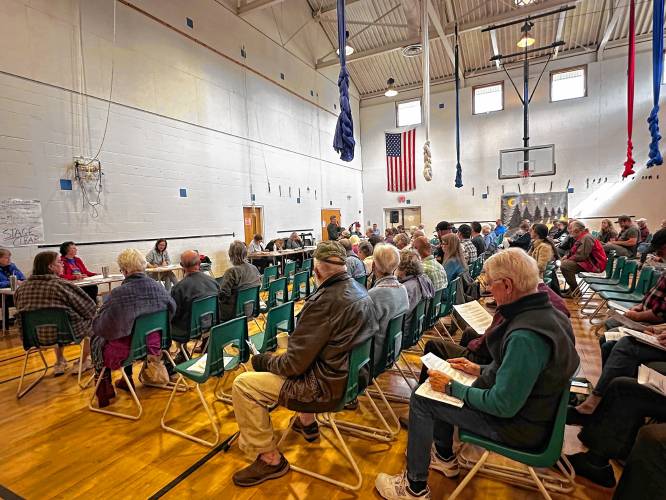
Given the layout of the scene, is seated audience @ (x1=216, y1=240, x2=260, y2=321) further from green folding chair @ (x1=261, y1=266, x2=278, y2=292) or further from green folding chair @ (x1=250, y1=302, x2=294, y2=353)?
green folding chair @ (x1=261, y1=266, x2=278, y2=292)

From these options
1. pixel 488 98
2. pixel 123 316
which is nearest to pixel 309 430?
pixel 123 316

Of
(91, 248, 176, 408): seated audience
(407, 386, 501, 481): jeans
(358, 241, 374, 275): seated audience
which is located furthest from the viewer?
(358, 241, 374, 275): seated audience

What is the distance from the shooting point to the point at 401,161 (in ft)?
51.6

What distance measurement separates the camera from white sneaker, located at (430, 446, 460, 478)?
6.36ft

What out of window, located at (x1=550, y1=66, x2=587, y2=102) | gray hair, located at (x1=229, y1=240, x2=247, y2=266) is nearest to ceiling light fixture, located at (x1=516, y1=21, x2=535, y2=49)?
window, located at (x1=550, y1=66, x2=587, y2=102)

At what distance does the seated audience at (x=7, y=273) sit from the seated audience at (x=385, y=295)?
5201 mm

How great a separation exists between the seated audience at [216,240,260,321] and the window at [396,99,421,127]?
13.5 m

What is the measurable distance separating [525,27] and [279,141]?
27.1ft

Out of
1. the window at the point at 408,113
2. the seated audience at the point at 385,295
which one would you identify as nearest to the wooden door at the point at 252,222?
the seated audience at the point at 385,295

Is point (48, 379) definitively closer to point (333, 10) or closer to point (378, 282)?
point (378, 282)

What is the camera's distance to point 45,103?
5.58 metres

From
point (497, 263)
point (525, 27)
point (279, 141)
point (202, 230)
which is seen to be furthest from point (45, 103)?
point (525, 27)

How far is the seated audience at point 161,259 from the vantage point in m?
7.02

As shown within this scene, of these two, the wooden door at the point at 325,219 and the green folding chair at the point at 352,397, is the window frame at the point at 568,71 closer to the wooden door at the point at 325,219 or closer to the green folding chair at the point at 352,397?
the wooden door at the point at 325,219
